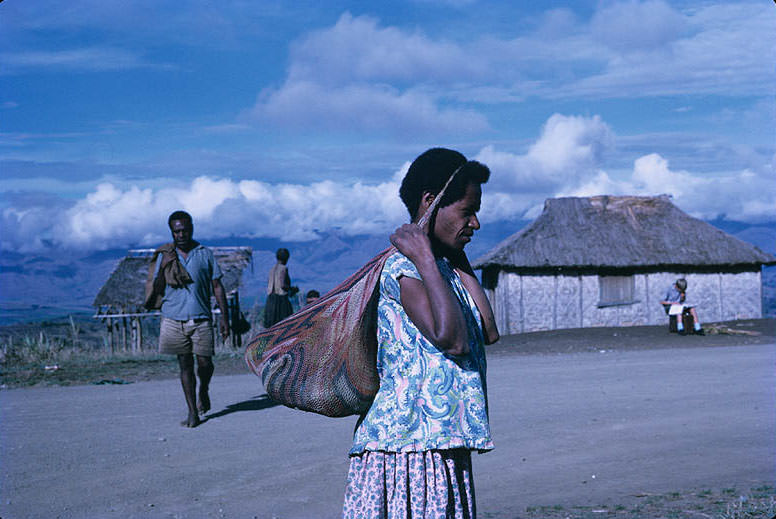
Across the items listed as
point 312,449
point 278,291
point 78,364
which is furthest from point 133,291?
point 312,449

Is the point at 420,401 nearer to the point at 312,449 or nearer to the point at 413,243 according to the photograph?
the point at 413,243

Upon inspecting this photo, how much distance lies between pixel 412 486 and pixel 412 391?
0.31 metres

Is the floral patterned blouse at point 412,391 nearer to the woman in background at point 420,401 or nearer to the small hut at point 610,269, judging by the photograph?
the woman in background at point 420,401

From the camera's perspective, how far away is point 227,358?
1659 cm

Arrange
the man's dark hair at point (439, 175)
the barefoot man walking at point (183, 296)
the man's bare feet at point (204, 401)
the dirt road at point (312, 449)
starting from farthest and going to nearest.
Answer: the man's bare feet at point (204, 401) < the barefoot man walking at point (183, 296) < the dirt road at point (312, 449) < the man's dark hair at point (439, 175)

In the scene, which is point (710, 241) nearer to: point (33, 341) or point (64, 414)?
point (33, 341)

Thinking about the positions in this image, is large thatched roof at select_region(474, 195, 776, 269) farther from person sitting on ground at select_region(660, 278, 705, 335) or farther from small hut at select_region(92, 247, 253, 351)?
small hut at select_region(92, 247, 253, 351)

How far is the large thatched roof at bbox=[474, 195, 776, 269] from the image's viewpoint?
2656 centimetres

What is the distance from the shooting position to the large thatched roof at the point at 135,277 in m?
22.4

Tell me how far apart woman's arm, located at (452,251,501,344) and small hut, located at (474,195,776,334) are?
2325cm

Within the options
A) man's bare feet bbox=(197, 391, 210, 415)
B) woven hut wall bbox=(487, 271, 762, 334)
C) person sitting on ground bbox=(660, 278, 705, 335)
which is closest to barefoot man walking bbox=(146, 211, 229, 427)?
man's bare feet bbox=(197, 391, 210, 415)

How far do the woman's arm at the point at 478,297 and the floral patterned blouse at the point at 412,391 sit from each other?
233 millimetres

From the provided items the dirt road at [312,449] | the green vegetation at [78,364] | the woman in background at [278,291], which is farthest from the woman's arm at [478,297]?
the green vegetation at [78,364]

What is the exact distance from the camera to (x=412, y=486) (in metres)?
2.62
